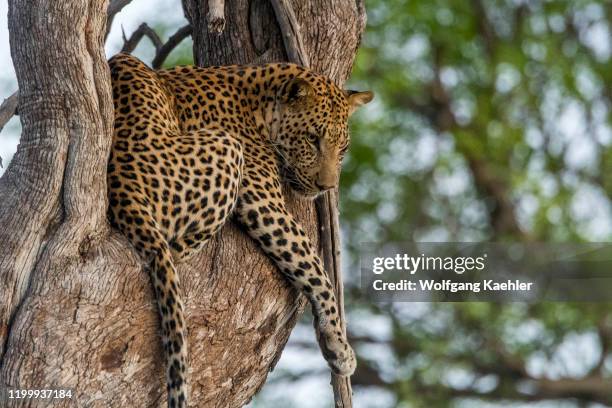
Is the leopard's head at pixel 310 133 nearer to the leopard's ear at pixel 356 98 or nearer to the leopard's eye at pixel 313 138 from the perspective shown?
the leopard's eye at pixel 313 138

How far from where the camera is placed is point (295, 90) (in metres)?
6.31

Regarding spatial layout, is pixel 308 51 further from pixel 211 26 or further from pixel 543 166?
pixel 543 166

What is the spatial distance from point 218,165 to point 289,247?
527 millimetres

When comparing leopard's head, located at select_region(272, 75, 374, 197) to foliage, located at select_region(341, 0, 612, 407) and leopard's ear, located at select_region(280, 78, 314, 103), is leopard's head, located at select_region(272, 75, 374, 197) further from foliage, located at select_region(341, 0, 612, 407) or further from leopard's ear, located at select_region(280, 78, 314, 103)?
foliage, located at select_region(341, 0, 612, 407)

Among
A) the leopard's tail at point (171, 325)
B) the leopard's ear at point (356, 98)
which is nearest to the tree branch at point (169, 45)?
the leopard's ear at point (356, 98)

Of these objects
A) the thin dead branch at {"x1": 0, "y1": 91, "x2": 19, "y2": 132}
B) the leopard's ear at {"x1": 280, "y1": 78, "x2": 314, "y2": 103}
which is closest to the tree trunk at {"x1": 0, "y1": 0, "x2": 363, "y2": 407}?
the thin dead branch at {"x1": 0, "y1": 91, "x2": 19, "y2": 132}

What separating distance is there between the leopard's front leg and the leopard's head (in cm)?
31

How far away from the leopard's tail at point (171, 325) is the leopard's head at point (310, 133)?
1340mm

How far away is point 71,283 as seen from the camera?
16.1ft

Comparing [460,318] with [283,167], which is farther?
[460,318]

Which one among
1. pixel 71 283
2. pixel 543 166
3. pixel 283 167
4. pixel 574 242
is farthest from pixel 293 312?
pixel 543 166

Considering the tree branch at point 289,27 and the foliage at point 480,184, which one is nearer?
the tree branch at point 289,27

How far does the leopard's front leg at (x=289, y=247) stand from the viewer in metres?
5.76

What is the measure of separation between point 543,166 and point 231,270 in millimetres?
10676
